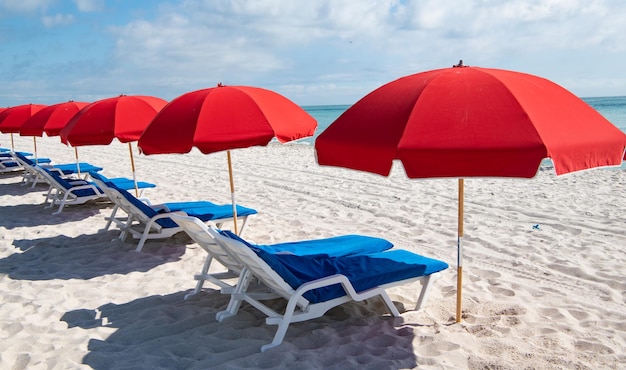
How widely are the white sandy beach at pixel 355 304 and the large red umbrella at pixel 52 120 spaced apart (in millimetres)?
1445

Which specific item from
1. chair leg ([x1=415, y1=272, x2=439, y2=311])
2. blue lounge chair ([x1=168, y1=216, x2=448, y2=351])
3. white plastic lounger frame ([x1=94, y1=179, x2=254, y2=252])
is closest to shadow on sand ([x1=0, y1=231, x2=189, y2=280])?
white plastic lounger frame ([x1=94, y1=179, x2=254, y2=252])

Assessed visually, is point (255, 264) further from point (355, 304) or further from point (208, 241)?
point (355, 304)

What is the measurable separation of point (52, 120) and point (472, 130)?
28.2ft

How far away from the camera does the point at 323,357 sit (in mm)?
3521

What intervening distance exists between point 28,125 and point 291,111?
7006 mm

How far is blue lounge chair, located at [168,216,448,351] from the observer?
144 inches

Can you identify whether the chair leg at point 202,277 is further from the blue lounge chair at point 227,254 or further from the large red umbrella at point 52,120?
the large red umbrella at point 52,120

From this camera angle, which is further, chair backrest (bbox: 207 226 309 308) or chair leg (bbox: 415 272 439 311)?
chair leg (bbox: 415 272 439 311)

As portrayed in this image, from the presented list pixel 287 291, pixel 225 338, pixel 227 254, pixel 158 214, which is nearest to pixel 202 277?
pixel 227 254

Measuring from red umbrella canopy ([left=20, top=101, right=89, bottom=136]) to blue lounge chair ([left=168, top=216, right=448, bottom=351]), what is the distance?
660 centimetres

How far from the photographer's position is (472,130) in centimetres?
288

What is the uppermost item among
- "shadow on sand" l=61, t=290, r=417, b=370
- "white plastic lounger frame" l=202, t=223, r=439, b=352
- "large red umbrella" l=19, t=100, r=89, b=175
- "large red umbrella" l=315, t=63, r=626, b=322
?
"large red umbrella" l=19, t=100, r=89, b=175

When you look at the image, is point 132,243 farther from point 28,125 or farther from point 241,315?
point 28,125

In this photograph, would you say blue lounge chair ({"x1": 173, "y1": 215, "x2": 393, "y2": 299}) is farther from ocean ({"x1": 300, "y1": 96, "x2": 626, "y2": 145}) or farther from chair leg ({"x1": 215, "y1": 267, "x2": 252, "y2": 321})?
ocean ({"x1": 300, "y1": 96, "x2": 626, "y2": 145})
